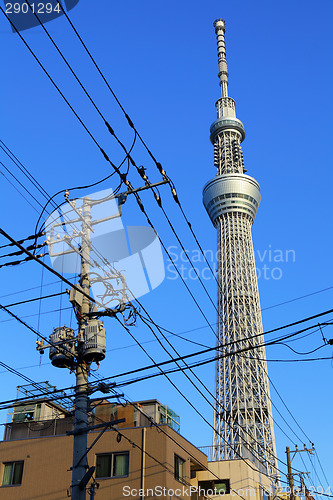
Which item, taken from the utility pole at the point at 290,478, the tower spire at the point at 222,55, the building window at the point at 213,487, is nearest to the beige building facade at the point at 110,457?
the building window at the point at 213,487

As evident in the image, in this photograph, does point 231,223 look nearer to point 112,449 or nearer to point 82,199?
point 112,449

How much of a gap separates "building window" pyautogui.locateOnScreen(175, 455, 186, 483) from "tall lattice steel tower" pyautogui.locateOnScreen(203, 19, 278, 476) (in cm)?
5866

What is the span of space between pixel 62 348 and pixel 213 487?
20.7 metres

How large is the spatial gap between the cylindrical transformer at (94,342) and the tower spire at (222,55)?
115030mm

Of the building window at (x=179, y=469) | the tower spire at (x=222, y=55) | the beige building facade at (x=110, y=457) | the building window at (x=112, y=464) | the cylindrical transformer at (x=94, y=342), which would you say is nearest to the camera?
the cylindrical transformer at (x=94, y=342)

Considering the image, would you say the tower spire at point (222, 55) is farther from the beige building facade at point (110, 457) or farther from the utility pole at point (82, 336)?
the utility pole at point (82, 336)

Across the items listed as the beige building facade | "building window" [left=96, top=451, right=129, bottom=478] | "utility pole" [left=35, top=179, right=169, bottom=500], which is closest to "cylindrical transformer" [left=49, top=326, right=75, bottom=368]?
"utility pole" [left=35, top=179, right=169, bottom=500]

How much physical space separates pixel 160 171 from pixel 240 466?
81.6 ft

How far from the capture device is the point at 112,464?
26078 millimetres

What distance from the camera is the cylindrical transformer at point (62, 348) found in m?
15.2

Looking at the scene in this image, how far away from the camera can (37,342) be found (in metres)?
15.9

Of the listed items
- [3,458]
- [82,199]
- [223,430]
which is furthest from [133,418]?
[223,430]
